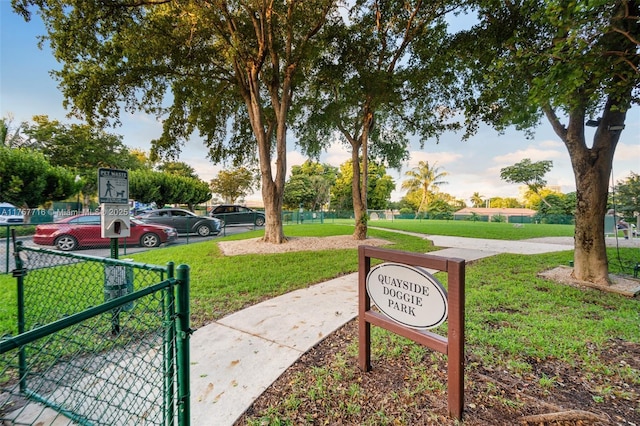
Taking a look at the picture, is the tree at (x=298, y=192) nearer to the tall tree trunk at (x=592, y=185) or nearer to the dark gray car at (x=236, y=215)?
the dark gray car at (x=236, y=215)

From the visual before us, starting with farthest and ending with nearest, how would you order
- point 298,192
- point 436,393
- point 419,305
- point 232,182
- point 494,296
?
point 298,192 → point 232,182 → point 494,296 → point 436,393 → point 419,305

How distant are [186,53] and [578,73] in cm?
Answer: 1033

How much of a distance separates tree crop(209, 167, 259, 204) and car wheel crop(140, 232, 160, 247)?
30956mm

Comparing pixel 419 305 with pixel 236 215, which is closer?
pixel 419 305

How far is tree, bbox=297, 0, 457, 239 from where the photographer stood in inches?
346

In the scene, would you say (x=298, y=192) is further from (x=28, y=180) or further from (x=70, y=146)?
(x=28, y=180)

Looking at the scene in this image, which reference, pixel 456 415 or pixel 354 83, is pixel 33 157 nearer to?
pixel 354 83

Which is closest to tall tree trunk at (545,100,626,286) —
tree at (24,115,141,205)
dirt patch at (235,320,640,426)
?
dirt patch at (235,320,640,426)

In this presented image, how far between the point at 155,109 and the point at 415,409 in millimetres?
12689

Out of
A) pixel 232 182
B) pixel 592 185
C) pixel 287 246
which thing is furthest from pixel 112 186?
pixel 232 182

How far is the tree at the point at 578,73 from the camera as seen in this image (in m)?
3.66

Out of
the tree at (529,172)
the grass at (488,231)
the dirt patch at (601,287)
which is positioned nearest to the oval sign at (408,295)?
the dirt patch at (601,287)

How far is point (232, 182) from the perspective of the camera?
4241 cm

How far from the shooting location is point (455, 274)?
1.83 m
